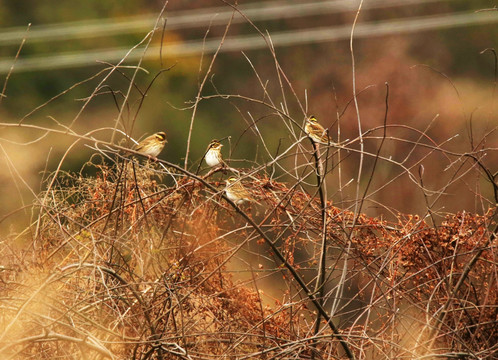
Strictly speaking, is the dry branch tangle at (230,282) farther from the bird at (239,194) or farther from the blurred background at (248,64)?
the blurred background at (248,64)

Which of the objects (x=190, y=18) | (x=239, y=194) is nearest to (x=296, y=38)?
(x=190, y=18)

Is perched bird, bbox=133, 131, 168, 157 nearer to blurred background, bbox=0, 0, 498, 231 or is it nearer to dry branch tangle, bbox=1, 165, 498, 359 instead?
dry branch tangle, bbox=1, 165, 498, 359

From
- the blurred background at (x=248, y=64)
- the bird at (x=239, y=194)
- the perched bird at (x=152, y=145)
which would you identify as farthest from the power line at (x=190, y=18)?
the bird at (x=239, y=194)

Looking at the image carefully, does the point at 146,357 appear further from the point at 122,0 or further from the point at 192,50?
the point at 122,0

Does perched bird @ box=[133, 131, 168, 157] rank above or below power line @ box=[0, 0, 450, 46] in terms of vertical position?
above

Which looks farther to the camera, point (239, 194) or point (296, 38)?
point (296, 38)

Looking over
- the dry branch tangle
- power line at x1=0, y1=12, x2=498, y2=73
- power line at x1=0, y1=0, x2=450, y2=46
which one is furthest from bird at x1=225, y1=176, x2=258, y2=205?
power line at x1=0, y1=0, x2=450, y2=46

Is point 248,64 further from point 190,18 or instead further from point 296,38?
point 190,18

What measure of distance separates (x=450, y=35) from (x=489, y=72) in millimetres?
1873

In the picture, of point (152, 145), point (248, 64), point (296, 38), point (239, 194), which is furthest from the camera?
point (296, 38)

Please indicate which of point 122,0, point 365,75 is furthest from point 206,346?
point 122,0

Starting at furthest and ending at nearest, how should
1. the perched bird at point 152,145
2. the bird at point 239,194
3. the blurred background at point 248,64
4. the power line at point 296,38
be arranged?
1. the power line at point 296,38
2. the blurred background at point 248,64
3. the perched bird at point 152,145
4. the bird at point 239,194

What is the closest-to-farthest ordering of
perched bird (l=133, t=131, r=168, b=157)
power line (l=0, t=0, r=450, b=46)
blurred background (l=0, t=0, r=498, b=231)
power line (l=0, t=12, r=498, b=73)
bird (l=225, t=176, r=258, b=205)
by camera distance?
bird (l=225, t=176, r=258, b=205) < perched bird (l=133, t=131, r=168, b=157) < blurred background (l=0, t=0, r=498, b=231) < power line (l=0, t=12, r=498, b=73) < power line (l=0, t=0, r=450, b=46)

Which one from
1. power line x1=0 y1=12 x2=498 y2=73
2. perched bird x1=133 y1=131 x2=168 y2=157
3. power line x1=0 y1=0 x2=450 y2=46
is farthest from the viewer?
power line x1=0 y1=0 x2=450 y2=46
